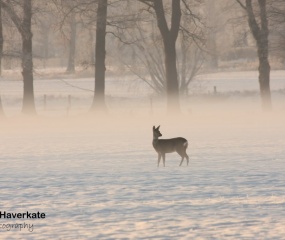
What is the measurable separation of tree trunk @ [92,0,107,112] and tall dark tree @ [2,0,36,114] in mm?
3633

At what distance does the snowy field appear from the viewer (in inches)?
484

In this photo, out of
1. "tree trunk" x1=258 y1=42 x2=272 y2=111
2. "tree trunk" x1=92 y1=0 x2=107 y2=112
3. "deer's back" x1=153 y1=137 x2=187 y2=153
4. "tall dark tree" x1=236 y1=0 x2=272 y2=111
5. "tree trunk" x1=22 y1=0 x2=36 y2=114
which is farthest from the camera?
"tree trunk" x1=258 y1=42 x2=272 y2=111

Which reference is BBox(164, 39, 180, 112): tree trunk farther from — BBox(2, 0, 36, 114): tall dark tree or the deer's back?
the deer's back

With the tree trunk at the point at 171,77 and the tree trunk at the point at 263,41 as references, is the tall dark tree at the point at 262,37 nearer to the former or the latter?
the tree trunk at the point at 263,41

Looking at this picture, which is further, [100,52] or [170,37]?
[170,37]

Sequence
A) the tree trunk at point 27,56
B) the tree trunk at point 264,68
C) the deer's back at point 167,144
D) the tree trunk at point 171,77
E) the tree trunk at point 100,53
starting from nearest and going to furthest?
the deer's back at point 167,144, the tree trunk at point 27,56, the tree trunk at point 100,53, the tree trunk at point 171,77, the tree trunk at point 264,68

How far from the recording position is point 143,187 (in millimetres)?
16625

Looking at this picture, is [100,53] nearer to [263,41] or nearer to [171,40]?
[171,40]

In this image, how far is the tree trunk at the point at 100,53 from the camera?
43.1 meters

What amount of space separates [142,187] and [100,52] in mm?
28451

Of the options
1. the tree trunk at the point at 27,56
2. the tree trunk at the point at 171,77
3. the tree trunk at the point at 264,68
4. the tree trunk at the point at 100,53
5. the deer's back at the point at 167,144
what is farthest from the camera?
the tree trunk at the point at 264,68

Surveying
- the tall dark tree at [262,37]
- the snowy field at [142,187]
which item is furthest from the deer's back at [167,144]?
the tall dark tree at [262,37]

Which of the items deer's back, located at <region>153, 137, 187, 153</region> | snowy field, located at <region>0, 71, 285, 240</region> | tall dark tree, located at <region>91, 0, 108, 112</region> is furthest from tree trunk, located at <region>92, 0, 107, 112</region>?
deer's back, located at <region>153, 137, 187, 153</region>

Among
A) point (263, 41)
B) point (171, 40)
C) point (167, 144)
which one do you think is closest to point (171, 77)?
point (171, 40)
